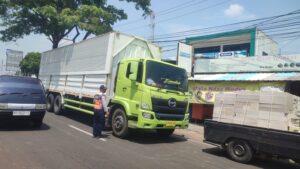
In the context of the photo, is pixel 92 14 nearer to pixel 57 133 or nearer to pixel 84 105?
pixel 84 105

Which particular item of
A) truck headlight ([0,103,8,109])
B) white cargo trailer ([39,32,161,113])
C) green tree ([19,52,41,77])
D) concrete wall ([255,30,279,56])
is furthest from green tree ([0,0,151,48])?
green tree ([19,52,41,77])

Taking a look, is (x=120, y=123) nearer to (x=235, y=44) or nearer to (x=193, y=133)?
(x=193, y=133)

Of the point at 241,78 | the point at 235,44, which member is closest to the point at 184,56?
the point at 241,78

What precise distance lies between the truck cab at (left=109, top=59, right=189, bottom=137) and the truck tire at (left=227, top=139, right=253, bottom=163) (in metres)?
2.14

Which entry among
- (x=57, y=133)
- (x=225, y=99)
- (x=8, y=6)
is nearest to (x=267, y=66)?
(x=225, y=99)

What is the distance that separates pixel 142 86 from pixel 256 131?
3.48 meters

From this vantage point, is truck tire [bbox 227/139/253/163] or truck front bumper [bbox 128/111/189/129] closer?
truck tire [bbox 227/139/253/163]

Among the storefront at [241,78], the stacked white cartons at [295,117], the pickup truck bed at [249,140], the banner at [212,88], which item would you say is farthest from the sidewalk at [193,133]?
the stacked white cartons at [295,117]

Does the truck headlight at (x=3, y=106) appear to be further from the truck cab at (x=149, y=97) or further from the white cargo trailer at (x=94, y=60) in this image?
the truck cab at (x=149, y=97)

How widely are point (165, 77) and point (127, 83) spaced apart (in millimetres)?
1225

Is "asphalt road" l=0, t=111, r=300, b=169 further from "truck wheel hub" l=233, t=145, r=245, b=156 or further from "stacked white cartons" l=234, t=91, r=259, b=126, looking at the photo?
"stacked white cartons" l=234, t=91, r=259, b=126

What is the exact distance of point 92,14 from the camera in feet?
69.6

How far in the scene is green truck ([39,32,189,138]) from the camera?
9.65 m

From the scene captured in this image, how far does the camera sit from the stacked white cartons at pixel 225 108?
8680 mm
